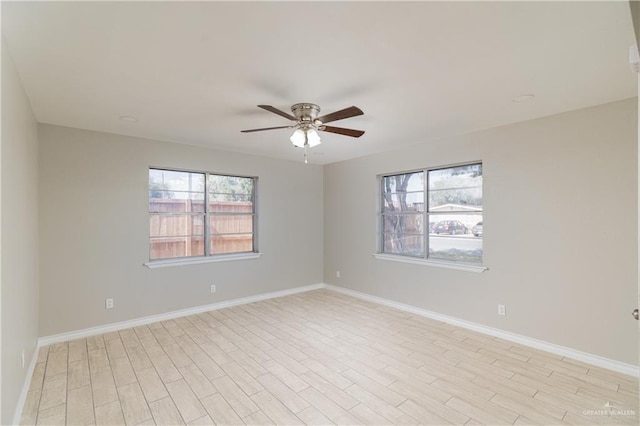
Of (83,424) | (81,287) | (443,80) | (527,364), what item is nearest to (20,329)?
(83,424)

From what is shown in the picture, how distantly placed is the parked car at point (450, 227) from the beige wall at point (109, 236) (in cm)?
287

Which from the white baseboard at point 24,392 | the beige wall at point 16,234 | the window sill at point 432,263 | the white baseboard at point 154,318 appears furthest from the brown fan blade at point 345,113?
the white baseboard at point 154,318

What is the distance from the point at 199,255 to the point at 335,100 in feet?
10.7

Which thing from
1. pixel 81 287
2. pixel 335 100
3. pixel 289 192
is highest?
pixel 335 100

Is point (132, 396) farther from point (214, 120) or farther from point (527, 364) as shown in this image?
point (527, 364)

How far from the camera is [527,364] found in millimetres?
2922

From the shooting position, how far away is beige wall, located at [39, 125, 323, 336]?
11.4 ft

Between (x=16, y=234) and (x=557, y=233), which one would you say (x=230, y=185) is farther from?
(x=557, y=233)

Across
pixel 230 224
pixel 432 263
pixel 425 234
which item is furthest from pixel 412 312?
pixel 230 224

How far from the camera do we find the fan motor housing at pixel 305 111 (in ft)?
8.91

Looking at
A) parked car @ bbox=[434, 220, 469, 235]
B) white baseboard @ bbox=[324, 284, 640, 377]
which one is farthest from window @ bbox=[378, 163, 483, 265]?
white baseboard @ bbox=[324, 284, 640, 377]

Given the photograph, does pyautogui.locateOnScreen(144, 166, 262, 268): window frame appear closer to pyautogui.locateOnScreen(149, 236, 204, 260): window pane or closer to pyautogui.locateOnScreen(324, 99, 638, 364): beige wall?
pyautogui.locateOnScreen(149, 236, 204, 260): window pane

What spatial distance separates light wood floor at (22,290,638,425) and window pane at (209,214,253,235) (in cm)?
159

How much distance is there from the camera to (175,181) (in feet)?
14.7
